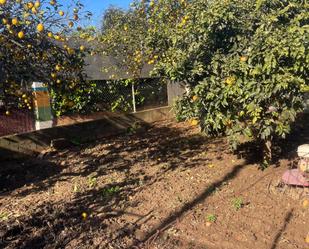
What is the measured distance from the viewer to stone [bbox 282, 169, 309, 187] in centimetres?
534

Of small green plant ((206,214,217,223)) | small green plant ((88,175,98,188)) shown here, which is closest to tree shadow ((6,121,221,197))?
small green plant ((88,175,98,188))

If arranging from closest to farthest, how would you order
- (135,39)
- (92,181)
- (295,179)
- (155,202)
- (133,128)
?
1. (295,179)
2. (155,202)
3. (92,181)
4. (135,39)
5. (133,128)

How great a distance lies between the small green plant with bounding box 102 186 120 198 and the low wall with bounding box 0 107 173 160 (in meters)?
3.36

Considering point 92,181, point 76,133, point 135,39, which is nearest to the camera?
point 92,181

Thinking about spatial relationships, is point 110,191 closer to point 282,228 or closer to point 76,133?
point 282,228

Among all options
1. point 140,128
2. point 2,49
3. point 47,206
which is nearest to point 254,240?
point 47,206

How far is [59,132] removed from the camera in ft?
31.7

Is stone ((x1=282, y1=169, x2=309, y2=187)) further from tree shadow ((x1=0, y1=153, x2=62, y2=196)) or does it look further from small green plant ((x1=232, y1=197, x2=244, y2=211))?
tree shadow ((x1=0, y1=153, x2=62, y2=196))

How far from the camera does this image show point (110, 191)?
6035 millimetres

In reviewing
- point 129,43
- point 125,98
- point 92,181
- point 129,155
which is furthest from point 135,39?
point 92,181

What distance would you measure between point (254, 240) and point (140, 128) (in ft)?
23.3

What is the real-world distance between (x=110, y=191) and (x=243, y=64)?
2.54 metres

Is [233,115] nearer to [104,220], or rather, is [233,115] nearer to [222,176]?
[222,176]

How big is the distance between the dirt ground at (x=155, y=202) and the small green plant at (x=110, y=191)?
16mm
